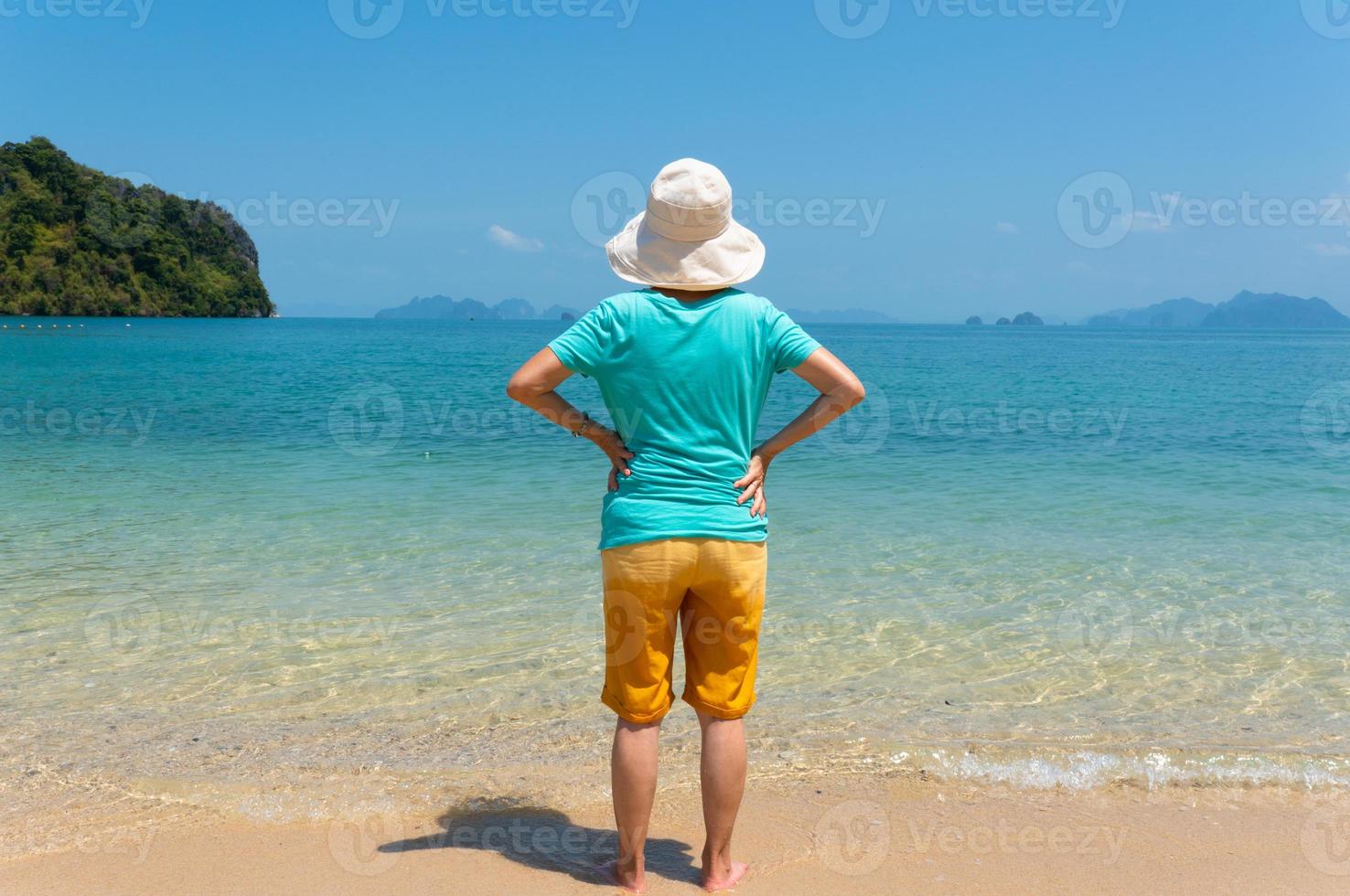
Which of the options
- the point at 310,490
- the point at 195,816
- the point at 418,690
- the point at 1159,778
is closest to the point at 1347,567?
the point at 1159,778

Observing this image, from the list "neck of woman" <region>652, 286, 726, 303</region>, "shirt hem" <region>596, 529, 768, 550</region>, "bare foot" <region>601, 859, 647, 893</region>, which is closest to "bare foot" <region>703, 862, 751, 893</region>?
"bare foot" <region>601, 859, 647, 893</region>

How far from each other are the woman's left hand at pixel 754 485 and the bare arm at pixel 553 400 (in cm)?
34

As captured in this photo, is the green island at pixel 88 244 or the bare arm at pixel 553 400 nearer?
the bare arm at pixel 553 400

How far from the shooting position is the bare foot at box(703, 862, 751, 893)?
3.20m

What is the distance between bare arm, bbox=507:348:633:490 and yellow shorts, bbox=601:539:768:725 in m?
0.27

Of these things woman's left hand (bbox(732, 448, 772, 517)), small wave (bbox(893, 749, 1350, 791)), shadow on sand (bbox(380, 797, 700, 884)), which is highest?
woman's left hand (bbox(732, 448, 772, 517))

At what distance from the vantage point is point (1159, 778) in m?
4.16

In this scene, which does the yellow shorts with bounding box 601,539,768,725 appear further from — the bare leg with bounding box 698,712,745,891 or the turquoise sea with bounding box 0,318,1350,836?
the turquoise sea with bounding box 0,318,1350,836

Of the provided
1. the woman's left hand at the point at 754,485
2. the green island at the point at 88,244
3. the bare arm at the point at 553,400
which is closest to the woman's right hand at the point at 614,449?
the bare arm at the point at 553,400

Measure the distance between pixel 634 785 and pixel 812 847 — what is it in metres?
0.89

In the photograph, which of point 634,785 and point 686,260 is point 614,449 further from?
point 634,785

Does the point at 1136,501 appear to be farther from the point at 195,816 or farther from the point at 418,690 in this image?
the point at 195,816

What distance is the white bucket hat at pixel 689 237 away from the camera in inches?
113

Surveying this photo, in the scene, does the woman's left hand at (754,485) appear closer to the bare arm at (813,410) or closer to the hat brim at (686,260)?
the bare arm at (813,410)
